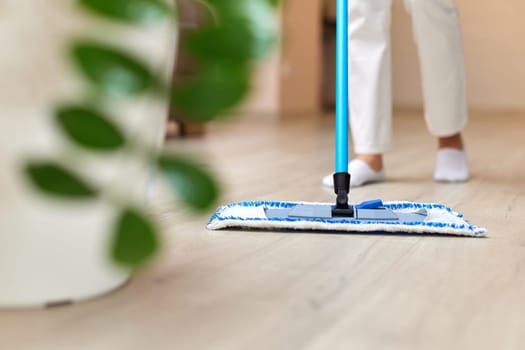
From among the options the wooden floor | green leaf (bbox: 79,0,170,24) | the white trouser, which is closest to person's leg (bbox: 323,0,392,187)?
the white trouser

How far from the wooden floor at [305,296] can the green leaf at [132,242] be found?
3 cm

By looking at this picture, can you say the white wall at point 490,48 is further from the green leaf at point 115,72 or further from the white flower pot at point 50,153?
the green leaf at point 115,72

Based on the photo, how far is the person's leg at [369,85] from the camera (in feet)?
5.39

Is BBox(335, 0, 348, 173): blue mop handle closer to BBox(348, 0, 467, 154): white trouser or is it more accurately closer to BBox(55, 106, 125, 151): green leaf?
BBox(348, 0, 467, 154): white trouser

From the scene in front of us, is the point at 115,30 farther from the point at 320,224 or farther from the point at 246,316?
the point at 320,224

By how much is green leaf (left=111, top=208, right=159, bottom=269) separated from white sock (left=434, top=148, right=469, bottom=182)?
1.55m

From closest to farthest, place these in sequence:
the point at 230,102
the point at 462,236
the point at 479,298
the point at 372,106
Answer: the point at 230,102 < the point at 479,298 < the point at 462,236 < the point at 372,106

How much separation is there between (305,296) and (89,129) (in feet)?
1.66

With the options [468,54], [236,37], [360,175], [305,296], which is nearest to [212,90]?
[236,37]

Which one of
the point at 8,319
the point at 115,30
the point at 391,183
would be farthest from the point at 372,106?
the point at 115,30

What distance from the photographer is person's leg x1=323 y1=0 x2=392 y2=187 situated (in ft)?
5.39

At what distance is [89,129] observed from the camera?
A: 0.28m

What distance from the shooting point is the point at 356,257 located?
929mm

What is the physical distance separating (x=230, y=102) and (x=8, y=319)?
47 cm
